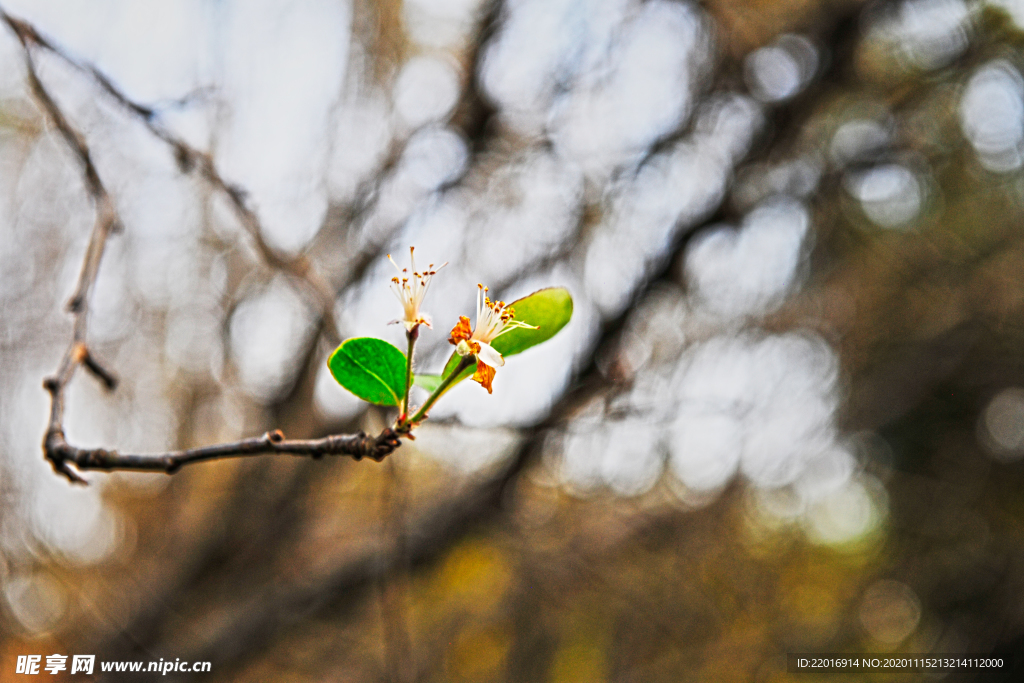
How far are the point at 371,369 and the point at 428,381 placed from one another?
0.10m

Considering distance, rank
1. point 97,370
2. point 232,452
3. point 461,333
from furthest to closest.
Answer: point 97,370
point 461,333
point 232,452

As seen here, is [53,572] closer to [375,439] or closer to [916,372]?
[375,439]

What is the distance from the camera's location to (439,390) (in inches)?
25.2

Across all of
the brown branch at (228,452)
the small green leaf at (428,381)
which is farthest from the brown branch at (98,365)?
the small green leaf at (428,381)

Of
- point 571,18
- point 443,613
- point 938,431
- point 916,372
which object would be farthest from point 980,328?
point 443,613

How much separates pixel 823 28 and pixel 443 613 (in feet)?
10.9

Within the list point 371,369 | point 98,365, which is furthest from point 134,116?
point 371,369

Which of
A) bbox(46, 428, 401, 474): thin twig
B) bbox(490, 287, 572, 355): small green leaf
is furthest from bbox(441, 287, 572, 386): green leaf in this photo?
bbox(46, 428, 401, 474): thin twig

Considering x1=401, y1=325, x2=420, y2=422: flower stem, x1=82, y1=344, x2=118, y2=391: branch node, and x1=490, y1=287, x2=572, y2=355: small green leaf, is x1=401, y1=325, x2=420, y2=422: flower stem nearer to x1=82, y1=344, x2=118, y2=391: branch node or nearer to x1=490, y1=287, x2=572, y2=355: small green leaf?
x1=490, y1=287, x2=572, y2=355: small green leaf

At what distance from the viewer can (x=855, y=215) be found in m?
3.40

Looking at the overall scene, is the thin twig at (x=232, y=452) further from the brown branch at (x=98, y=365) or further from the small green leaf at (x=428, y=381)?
the small green leaf at (x=428, y=381)

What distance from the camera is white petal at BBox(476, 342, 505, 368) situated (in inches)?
25.5

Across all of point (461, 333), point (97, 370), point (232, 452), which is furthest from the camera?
point (97, 370)

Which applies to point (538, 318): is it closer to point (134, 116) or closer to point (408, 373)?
point (408, 373)
